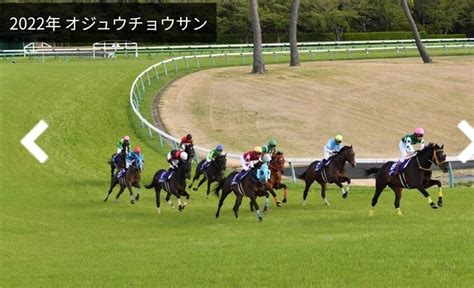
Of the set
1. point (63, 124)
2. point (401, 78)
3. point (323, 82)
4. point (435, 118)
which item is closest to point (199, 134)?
point (63, 124)

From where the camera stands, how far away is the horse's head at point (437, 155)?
53.0 feet

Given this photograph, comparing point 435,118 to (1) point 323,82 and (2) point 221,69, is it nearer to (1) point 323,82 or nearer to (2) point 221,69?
(1) point 323,82

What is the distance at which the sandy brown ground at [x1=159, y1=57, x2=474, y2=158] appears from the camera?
108 feet

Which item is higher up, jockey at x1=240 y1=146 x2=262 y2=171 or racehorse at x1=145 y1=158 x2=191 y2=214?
jockey at x1=240 y1=146 x2=262 y2=171

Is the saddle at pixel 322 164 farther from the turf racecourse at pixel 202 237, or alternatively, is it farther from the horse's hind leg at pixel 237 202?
the horse's hind leg at pixel 237 202

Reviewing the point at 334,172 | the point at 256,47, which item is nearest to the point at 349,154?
the point at 334,172

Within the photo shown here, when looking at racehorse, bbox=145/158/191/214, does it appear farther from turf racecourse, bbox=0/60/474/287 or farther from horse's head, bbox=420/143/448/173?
horse's head, bbox=420/143/448/173

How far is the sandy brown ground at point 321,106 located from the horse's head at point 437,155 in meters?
12.7

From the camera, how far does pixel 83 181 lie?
25.6m

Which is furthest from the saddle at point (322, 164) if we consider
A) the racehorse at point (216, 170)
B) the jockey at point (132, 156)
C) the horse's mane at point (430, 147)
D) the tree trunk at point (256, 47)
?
the tree trunk at point (256, 47)

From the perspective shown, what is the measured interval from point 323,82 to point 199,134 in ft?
50.8

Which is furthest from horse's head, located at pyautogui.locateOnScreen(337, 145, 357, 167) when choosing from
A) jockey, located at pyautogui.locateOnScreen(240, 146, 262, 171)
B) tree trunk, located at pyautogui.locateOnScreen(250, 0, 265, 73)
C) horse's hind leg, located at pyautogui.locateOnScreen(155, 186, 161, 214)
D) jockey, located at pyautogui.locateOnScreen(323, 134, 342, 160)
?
tree trunk, located at pyautogui.locateOnScreen(250, 0, 265, 73)

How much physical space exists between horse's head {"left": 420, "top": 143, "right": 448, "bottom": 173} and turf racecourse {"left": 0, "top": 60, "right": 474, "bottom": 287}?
1.05 metres

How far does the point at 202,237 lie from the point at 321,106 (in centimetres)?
2570
